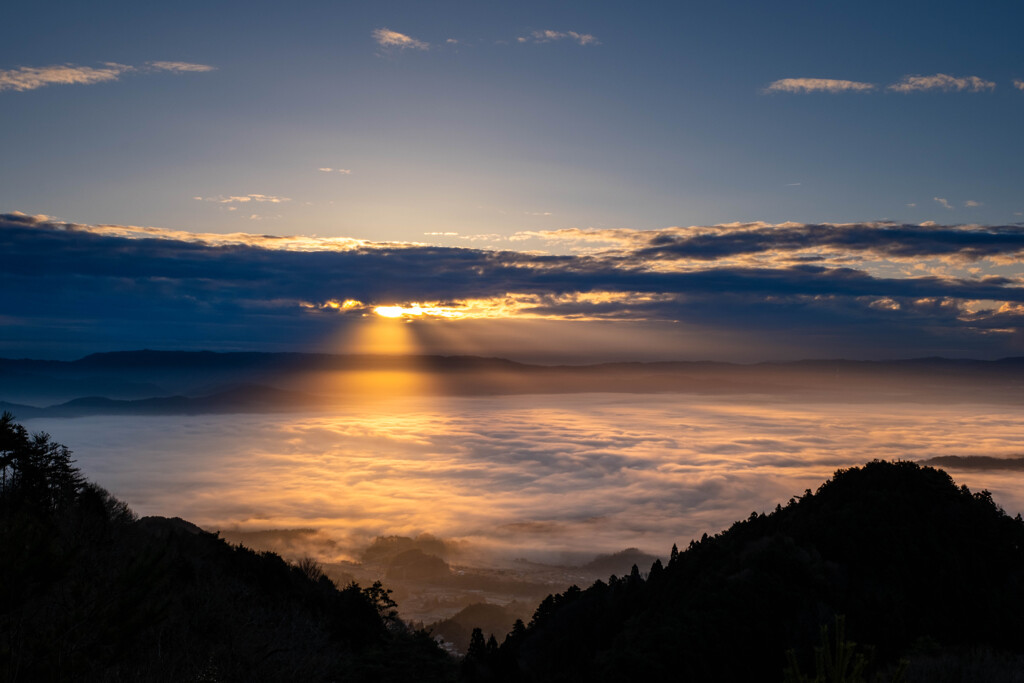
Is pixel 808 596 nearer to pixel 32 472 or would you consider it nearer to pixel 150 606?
pixel 150 606

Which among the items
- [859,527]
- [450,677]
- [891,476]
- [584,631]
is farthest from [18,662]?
[891,476]

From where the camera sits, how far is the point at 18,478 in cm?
5150

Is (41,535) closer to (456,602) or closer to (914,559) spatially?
(914,559)

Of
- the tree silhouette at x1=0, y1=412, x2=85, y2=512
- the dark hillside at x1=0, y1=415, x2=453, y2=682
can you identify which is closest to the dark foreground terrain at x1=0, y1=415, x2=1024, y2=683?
the dark hillside at x1=0, y1=415, x2=453, y2=682

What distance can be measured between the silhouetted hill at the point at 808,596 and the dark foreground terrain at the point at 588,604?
235 mm

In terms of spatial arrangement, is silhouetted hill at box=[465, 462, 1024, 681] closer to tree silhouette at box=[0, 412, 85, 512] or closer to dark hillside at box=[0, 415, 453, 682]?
dark hillside at box=[0, 415, 453, 682]

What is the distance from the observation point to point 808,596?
2707 inches

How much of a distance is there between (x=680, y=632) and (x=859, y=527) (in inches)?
1301

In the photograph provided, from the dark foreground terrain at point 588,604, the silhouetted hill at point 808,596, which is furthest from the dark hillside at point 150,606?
the silhouetted hill at point 808,596

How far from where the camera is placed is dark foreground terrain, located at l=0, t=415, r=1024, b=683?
18.5 metres

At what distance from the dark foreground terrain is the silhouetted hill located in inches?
9.2

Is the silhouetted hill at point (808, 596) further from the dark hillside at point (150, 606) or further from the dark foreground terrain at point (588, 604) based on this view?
the dark hillside at point (150, 606)

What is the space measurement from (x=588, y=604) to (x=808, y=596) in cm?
2840

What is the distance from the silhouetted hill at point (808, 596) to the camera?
61.3 metres
